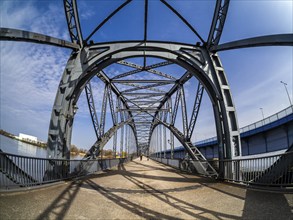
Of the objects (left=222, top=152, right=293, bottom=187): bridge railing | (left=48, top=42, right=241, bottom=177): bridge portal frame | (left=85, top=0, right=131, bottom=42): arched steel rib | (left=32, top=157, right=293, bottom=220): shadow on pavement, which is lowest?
A: (left=32, top=157, right=293, bottom=220): shadow on pavement

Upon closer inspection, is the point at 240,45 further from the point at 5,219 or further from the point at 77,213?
the point at 5,219

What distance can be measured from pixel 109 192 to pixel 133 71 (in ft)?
41.5

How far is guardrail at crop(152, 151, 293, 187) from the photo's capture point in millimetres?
5625

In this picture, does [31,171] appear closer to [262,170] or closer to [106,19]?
[106,19]

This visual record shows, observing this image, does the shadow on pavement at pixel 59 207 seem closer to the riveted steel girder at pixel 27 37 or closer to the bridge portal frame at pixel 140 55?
the bridge portal frame at pixel 140 55

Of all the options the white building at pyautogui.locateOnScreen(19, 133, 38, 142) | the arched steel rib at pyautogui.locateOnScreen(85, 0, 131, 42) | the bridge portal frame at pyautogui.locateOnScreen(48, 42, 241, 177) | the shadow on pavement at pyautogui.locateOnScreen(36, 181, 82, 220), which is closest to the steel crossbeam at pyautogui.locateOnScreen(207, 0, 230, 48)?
the bridge portal frame at pyautogui.locateOnScreen(48, 42, 241, 177)

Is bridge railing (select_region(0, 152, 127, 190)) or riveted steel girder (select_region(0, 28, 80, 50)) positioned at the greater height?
riveted steel girder (select_region(0, 28, 80, 50))

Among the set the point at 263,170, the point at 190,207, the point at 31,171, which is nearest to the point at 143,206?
the point at 190,207

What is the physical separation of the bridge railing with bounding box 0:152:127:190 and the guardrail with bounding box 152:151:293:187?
7956 millimetres

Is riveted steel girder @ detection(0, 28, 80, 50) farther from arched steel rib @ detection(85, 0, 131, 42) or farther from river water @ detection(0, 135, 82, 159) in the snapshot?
river water @ detection(0, 135, 82, 159)

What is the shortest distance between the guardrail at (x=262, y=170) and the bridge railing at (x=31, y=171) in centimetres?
796

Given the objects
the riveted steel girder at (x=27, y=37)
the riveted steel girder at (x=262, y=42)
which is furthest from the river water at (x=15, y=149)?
the riveted steel girder at (x=262, y=42)

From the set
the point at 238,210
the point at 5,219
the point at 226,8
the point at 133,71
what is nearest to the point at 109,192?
the point at 5,219

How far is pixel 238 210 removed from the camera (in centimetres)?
425
